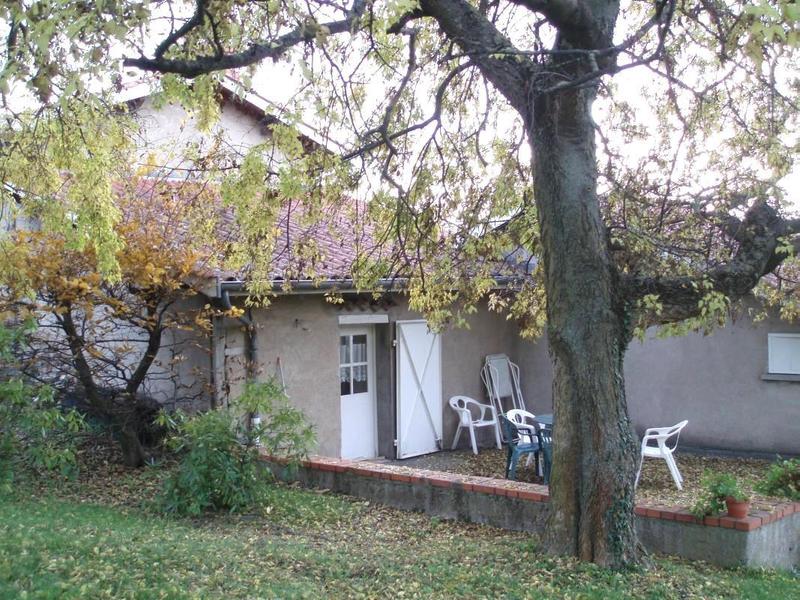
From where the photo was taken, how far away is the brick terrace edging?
6832mm

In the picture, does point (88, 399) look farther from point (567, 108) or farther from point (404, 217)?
point (567, 108)

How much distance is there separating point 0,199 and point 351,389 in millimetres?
6660

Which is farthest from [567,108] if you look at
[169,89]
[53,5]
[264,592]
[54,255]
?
[54,255]

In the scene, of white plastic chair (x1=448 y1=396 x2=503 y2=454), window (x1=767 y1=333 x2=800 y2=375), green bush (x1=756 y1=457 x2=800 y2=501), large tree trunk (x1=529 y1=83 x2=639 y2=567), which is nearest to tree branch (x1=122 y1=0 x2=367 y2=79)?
large tree trunk (x1=529 y1=83 x2=639 y2=567)

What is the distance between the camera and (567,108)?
6441 mm

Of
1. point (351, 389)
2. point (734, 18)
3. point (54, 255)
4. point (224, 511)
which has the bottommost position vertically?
point (224, 511)

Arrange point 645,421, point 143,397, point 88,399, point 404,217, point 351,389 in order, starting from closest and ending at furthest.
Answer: point 404,217, point 88,399, point 143,397, point 351,389, point 645,421

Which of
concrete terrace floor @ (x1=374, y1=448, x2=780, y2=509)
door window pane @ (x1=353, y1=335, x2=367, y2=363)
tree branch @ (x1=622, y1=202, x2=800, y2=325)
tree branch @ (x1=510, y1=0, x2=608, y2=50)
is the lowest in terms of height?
concrete terrace floor @ (x1=374, y1=448, x2=780, y2=509)

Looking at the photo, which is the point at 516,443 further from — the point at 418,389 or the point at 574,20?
the point at 574,20

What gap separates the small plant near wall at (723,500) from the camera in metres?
6.80

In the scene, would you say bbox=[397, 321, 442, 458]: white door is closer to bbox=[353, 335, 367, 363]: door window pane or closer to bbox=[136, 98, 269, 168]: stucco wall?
bbox=[353, 335, 367, 363]: door window pane

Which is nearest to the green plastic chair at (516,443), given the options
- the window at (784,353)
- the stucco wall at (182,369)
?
the stucco wall at (182,369)

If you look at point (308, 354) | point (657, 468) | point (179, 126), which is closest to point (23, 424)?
point (308, 354)

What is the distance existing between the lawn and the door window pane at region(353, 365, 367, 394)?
14.1ft
